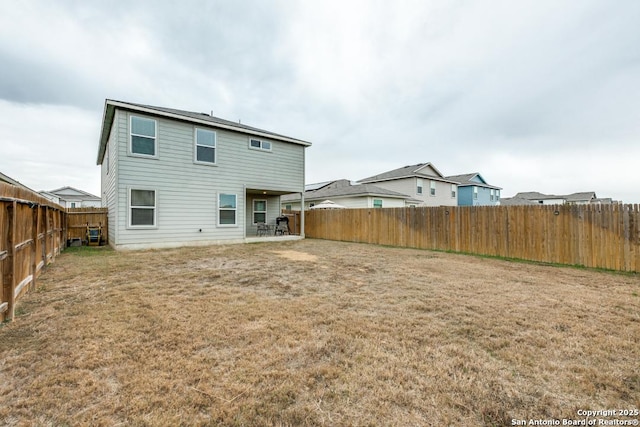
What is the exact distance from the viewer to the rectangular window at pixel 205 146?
1102 cm

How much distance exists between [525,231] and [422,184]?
16.7 m

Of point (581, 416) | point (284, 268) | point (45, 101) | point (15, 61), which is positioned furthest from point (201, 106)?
point (581, 416)

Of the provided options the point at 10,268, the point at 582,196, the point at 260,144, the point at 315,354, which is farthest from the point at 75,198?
the point at 582,196

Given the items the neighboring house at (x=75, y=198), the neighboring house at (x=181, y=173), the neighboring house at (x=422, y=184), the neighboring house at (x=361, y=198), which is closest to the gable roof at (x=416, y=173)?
the neighboring house at (x=422, y=184)

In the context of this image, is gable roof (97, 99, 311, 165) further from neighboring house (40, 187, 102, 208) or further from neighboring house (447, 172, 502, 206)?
neighboring house (40, 187, 102, 208)

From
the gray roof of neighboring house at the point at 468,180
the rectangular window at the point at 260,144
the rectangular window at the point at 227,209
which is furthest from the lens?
the gray roof of neighboring house at the point at 468,180

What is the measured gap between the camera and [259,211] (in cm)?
1510

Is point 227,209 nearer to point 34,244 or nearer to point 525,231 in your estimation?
point 34,244

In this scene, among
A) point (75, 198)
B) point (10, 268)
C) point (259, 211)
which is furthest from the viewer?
point (75, 198)

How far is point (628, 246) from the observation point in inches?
255

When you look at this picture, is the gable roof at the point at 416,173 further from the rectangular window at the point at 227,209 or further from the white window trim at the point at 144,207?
the white window trim at the point at 144,207

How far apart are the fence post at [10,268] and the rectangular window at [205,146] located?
25.7 feet

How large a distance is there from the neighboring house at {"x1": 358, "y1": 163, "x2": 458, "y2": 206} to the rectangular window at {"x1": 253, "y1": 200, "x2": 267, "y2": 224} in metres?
13.9

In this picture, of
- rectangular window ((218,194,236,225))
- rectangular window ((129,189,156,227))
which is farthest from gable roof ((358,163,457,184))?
rectangular window ((129,189,156,227))
